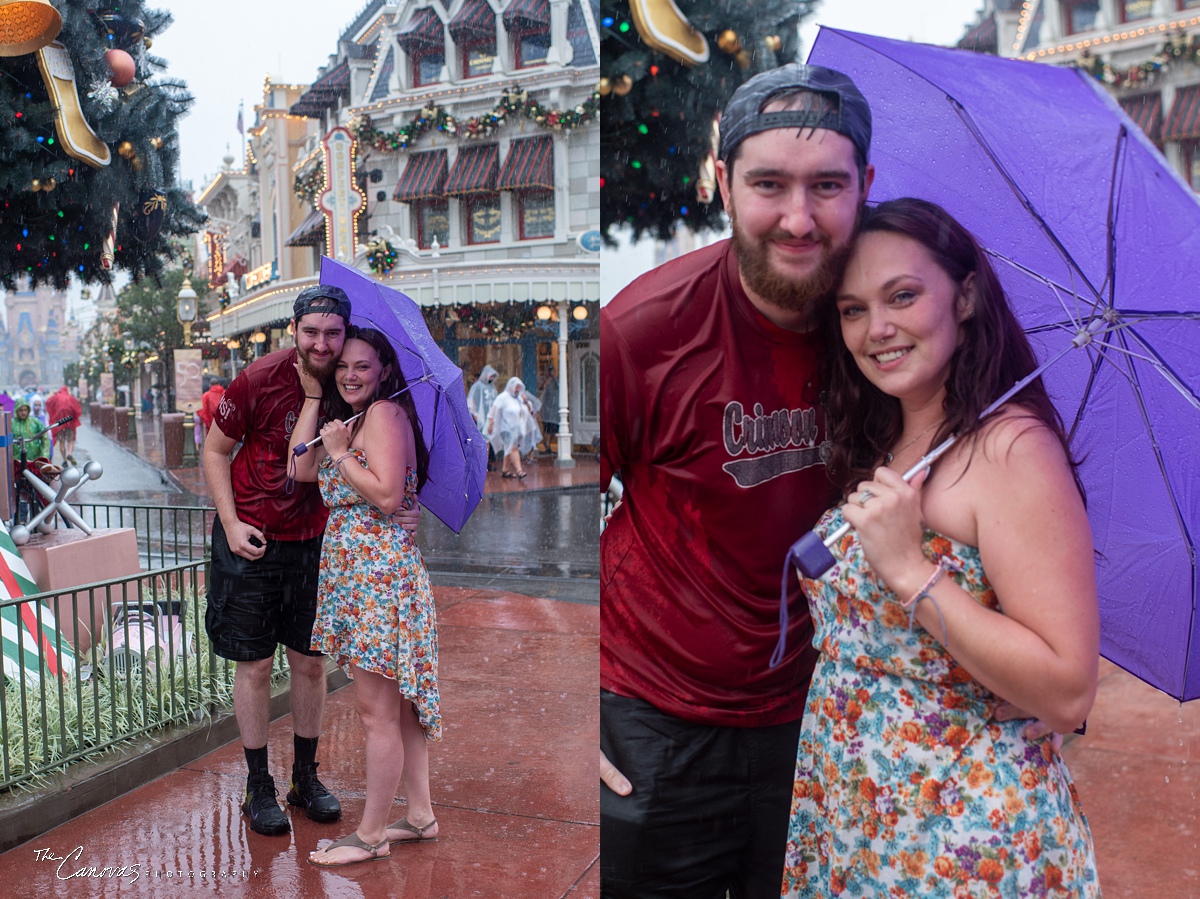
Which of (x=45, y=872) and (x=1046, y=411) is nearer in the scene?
(x=1046, y=411)

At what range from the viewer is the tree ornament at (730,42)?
106 centimetres

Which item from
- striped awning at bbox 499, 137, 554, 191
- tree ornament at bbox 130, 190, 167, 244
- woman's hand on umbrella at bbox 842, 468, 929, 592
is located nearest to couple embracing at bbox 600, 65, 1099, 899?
woman's hand on umbrella at bbox 842, 468, 929, 592

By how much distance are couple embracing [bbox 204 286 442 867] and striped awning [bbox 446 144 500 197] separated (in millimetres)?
301

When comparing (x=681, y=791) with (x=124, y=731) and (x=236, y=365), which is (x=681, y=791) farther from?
(x=124, y=731)

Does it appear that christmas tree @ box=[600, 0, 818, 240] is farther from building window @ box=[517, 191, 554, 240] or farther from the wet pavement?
the wet pavement

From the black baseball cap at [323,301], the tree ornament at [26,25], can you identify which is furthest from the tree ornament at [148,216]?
the black baseball cap at [323,301]

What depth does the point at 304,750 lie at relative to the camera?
2.22 m

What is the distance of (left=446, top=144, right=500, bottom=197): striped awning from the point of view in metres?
1.83

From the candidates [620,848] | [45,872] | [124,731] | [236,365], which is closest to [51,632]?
[124,731]

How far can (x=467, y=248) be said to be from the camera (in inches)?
72.2

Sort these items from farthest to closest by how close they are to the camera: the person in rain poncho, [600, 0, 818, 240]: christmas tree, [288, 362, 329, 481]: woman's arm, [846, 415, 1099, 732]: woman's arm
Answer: [288, 362, 329, 481]: woman's arm, the person in rain poncho, [600, 0, 818, 240]: christmas tree, [846, 415, 1099, 732]: woman's arm

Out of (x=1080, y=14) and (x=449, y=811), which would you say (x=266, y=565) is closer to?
(x=449, y=811)

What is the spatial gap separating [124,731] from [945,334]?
7.57 feet

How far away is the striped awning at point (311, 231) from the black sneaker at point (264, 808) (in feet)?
3.85
